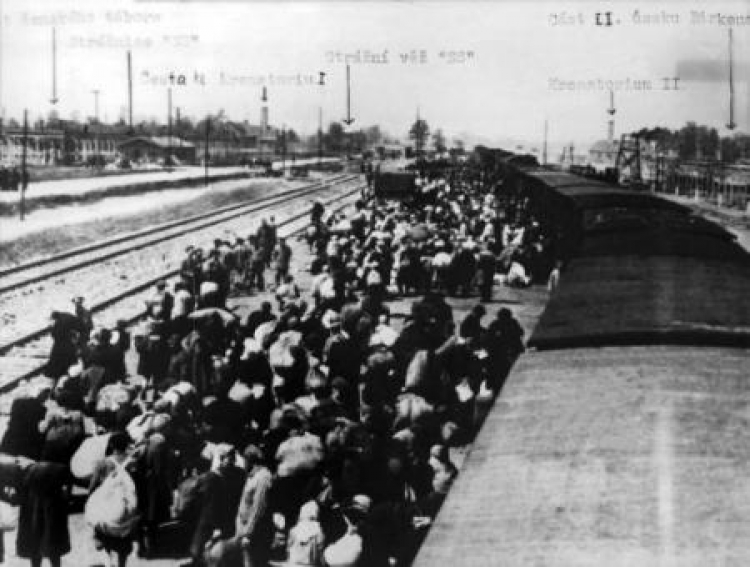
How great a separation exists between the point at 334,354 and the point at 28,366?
5.70 meters

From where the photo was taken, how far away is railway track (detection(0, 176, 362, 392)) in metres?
14.0

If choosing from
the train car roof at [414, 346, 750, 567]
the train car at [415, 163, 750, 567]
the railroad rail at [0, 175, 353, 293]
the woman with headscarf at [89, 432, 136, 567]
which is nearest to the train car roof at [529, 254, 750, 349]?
the train car at [415, 163, 750, 567]

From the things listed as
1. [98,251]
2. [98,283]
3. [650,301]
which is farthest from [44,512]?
[98,251]

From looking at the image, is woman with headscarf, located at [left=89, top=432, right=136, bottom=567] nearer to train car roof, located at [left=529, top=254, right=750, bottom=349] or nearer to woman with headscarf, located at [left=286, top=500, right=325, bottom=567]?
woman with headscarf, located at [left=286, top=500, right=325, bottom=567]

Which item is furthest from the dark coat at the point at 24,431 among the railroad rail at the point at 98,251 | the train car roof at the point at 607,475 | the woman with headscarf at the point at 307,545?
the railroad rail at the point at 98,251

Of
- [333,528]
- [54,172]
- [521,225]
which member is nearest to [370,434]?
[333,528]

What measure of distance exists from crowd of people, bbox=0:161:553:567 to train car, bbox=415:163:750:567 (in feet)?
4.29

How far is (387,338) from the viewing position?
10078 millimetres

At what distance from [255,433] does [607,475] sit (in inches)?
178

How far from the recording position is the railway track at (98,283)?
1395cm

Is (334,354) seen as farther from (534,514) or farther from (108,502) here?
(534,514)

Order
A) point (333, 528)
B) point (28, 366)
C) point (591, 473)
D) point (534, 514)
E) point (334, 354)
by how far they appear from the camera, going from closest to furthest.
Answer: point (534, 514)
point (591, 473)
point (333, 528)
point (334, 354)
point (28, 366)

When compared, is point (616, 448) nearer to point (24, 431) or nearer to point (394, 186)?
point (24, 431)

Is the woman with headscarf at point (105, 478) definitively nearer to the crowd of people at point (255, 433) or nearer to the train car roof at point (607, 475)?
the crowd of people at point (255, 433)
